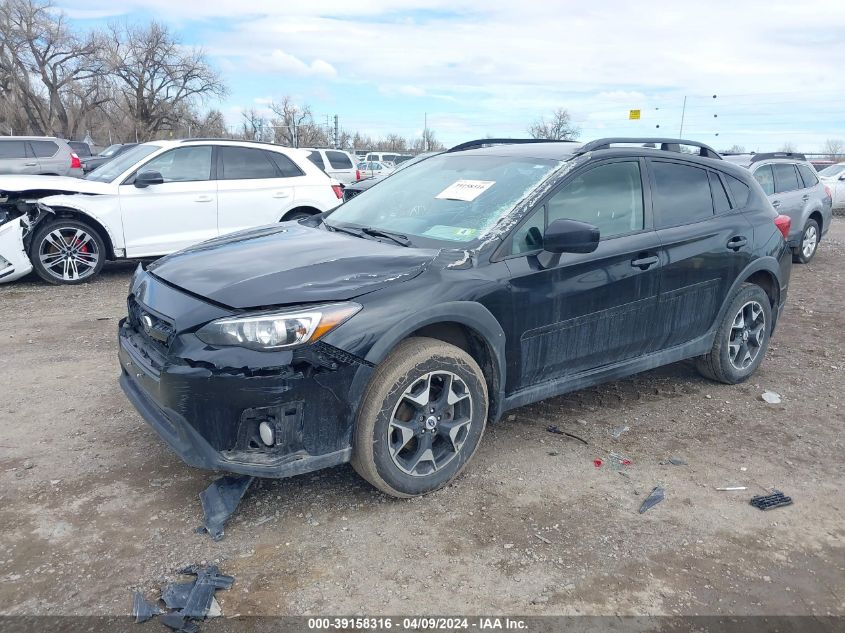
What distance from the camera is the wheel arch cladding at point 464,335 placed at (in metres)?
3.01

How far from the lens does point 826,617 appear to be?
2.61 metres

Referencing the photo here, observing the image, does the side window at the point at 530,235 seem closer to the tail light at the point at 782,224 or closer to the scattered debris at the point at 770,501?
the scattered debris at the point at 770,501

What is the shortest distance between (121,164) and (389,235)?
6.15 meters

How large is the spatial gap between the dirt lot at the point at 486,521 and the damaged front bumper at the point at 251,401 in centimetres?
40

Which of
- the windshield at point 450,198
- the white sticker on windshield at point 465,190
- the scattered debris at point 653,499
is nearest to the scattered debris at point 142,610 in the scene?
the windshield at point 450,198

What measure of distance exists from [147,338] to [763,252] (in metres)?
4.13

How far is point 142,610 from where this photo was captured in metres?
2.52

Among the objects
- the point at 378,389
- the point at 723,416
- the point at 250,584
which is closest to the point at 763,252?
the point at 723,416

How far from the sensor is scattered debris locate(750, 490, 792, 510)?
134 inches

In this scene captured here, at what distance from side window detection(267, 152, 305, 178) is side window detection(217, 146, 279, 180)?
78 mm

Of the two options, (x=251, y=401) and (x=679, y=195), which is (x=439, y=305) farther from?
(x=679, y=195)

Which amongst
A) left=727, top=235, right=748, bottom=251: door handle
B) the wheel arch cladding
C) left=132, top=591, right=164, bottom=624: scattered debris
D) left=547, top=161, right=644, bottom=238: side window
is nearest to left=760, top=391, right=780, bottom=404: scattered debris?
left=727, top=235, right=748, bottom=251: door handle

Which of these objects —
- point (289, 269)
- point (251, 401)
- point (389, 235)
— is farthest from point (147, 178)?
point (251, 401)

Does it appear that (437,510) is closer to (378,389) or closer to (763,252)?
(378,389)
